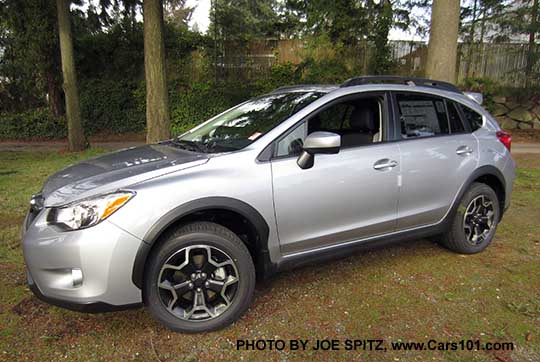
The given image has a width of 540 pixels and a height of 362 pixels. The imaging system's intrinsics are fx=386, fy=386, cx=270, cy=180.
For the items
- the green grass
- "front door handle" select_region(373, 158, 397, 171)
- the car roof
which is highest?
the car roof

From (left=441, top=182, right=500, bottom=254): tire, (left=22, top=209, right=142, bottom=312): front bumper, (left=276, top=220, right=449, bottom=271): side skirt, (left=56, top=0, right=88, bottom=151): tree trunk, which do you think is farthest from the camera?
(left=56, top=0, right=88, bottom=151): tree trunk

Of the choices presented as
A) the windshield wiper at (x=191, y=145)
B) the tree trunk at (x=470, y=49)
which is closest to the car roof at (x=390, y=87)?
the windshield wiper at (x=191, y=145)

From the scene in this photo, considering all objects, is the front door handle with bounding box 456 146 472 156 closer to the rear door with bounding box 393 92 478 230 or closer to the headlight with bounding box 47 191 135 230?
the rear door with bounding box 393 92 478 230

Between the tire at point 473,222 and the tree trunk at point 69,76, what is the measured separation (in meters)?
9.71

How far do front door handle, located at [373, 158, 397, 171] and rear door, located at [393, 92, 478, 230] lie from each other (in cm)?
12

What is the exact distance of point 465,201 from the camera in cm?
376

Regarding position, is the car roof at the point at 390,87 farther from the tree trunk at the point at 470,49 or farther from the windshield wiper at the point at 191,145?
the tree trunk at the point at 470,49

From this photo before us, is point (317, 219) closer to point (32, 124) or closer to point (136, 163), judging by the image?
point (136, 163)

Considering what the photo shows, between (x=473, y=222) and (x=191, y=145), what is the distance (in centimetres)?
287

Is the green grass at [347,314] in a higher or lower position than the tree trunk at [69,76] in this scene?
lower

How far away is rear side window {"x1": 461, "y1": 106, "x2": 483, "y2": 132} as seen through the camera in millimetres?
3885

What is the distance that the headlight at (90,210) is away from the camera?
2.34 metres

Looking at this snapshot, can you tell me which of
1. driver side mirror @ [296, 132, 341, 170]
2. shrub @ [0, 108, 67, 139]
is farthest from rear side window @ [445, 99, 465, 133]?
shrub @ [0, 108, 67, 139]

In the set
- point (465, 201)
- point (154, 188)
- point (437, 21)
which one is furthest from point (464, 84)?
point (154, 188)
